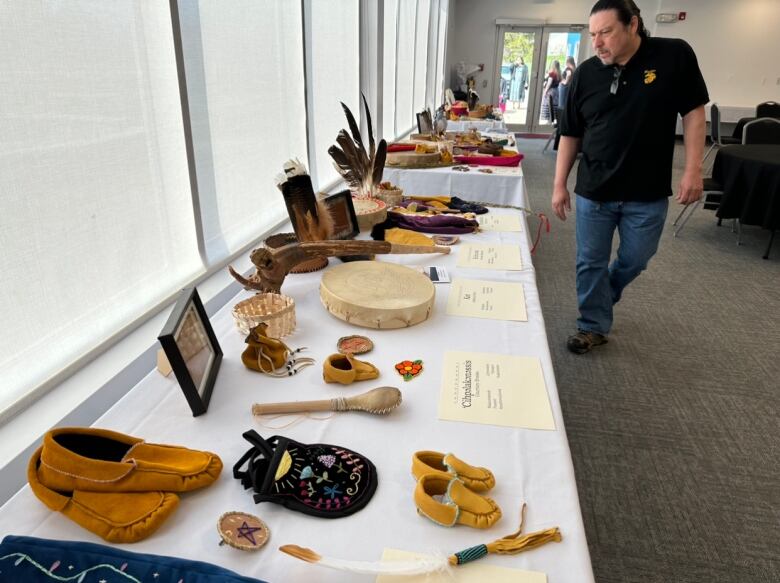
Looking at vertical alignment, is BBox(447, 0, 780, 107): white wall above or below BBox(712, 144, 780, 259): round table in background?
above

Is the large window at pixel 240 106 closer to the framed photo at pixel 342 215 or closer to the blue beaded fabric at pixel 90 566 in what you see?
the framed photo at pixel 342 215

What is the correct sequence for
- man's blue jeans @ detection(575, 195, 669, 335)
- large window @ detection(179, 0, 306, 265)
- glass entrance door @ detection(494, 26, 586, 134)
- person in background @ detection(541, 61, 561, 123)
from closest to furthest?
large window @ detection(179, 0, 306, 265) → man's blue jeans @ detection(575, 195, 669, 335) → person in background @ detection(541, 61, 561, 123) → glass entrance door @ detection(494, 26, 586, 134)

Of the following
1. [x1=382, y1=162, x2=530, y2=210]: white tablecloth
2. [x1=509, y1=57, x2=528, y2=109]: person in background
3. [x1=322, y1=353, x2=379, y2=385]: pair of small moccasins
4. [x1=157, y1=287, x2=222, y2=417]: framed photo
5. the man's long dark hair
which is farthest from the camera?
[x1=509, y1=57, x2=528, y2=109]: person in background

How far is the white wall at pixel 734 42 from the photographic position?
941 centimetres

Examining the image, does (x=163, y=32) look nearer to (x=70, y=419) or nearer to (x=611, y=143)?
(x=70, y=419)

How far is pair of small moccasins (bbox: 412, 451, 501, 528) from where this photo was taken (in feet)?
2.22

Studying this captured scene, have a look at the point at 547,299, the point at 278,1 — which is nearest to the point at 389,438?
the point at 278,1

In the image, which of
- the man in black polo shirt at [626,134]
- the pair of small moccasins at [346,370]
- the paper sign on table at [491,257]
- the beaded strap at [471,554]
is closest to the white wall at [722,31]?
the man in black polo shirt at [626,134]

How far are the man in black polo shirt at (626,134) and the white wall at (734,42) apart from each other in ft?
30.6

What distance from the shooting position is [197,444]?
0.81 metres

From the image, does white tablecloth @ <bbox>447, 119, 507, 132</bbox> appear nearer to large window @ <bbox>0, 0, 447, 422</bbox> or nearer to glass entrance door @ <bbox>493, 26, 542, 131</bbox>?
large window @ <bbox>0, 0, 447, 422</bbox>

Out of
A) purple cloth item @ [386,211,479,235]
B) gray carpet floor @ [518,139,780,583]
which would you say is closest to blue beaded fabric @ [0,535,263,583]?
gray carpet floor @ [518,139,780,583]

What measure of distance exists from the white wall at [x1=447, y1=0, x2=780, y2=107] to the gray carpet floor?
26.9 ft

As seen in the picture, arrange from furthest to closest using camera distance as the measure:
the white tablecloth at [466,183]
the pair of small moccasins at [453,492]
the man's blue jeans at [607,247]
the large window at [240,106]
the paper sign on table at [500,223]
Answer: the white tablecloth at [466,183] < the man's blue jeans at [607,247] < the paper sign on table at [500,223] < the large window at [240,106] < the pair of small moccasins at [453,492]
